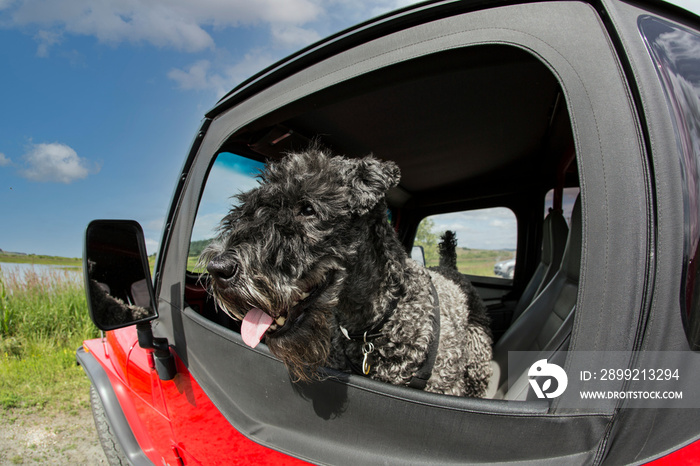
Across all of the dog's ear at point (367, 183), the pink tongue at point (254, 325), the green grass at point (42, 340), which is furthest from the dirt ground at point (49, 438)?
the dog's ear at point (367, 183)

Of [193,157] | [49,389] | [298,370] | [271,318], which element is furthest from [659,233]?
[49,389]

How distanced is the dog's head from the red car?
0.51ft

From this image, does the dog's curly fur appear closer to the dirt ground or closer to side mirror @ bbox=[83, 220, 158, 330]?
side mirror @ bbox=[83, 220, 158, 330]

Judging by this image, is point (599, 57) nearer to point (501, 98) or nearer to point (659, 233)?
point (659, 233)

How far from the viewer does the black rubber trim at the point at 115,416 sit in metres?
1.81

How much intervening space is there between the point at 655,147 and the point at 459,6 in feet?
2.25

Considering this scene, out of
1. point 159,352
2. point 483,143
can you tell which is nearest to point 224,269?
point 159,352

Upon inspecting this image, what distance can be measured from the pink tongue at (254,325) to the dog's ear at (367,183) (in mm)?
646

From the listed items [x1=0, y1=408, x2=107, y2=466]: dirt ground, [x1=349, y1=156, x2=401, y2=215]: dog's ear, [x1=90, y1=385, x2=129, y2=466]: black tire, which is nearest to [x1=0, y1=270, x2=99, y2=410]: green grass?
[x1=0, y1=408, x2=107, y2=466]: dirt ground

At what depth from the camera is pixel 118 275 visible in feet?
6.22

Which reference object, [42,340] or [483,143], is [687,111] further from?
[42,340]

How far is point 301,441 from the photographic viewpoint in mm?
1240

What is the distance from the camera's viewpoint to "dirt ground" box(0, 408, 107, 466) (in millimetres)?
3412

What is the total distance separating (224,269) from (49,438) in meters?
3.92
